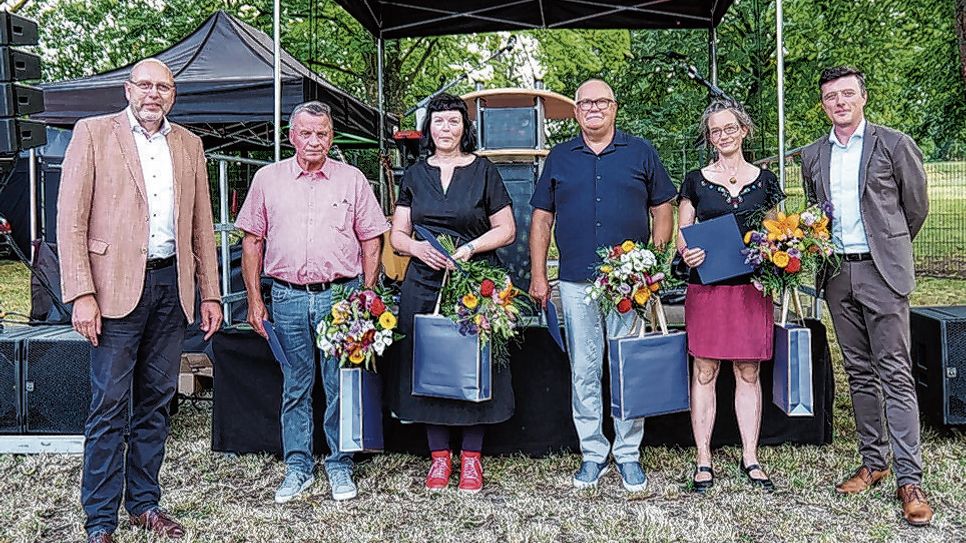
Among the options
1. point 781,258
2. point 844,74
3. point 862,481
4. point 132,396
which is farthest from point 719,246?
point 132,396

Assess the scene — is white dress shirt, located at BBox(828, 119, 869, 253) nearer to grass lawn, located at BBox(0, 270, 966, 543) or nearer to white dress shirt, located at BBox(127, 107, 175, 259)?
grass lawn, located at BBox(0, 270, 966, 543)

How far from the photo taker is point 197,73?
6020 mm

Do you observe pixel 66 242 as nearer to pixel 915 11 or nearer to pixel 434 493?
pixel 434 493

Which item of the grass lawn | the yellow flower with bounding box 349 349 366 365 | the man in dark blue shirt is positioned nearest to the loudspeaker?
the grass lawn

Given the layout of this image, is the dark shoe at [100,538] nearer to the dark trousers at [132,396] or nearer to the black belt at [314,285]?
the dark trousers at [132,396]

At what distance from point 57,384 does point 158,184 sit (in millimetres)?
1657

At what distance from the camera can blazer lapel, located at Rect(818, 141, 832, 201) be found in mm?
2914

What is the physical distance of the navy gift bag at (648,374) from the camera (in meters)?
2.90

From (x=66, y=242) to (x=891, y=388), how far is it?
2827 millimetres

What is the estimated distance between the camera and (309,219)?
296 centimetres

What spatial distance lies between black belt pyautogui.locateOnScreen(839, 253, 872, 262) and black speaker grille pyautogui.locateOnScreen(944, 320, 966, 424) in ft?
3.49

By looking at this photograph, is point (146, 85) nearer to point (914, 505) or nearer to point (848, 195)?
point (848, 195)

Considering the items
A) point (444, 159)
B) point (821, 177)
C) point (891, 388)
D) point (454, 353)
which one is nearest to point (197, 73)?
point (444, 159)

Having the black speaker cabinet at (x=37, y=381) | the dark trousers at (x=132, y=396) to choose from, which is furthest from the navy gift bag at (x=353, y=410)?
the black speaker cabinet at (x=37, y=381)
